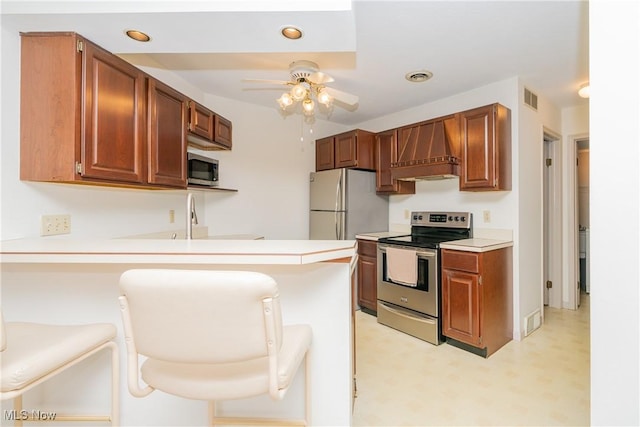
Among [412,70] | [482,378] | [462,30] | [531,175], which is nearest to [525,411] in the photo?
[482,378]

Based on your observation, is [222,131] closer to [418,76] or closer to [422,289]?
[418,76]

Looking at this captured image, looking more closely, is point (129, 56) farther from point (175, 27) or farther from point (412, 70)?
point (412, 70)

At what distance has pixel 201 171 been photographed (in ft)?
8.96

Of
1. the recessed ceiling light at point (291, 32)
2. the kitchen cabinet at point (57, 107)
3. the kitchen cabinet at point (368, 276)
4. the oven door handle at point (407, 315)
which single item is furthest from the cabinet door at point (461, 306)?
the kitchen cabinet at point (57, 107)

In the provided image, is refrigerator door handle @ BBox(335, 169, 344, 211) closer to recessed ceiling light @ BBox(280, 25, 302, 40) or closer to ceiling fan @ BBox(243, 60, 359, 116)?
ceiling fan @ BBox(243, 60, 359, 116)

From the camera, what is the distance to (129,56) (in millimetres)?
2406

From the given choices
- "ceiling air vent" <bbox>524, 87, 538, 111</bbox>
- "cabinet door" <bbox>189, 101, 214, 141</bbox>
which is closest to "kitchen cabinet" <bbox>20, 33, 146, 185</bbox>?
"cabinet door" <bbox>189, 101, 214, 141</bbox>

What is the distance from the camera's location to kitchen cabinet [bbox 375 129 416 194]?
3596 millimetres

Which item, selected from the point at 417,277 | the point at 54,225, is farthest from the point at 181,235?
the point at 417,277

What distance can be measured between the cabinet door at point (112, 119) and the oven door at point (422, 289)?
2.28 metres

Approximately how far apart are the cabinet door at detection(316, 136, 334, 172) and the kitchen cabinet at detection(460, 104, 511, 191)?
151cm

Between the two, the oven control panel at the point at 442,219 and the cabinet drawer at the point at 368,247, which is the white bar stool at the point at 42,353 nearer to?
the cabinet drawer at the point at 368,247

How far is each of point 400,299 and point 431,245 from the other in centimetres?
63

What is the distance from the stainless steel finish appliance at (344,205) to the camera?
353 centimetres
